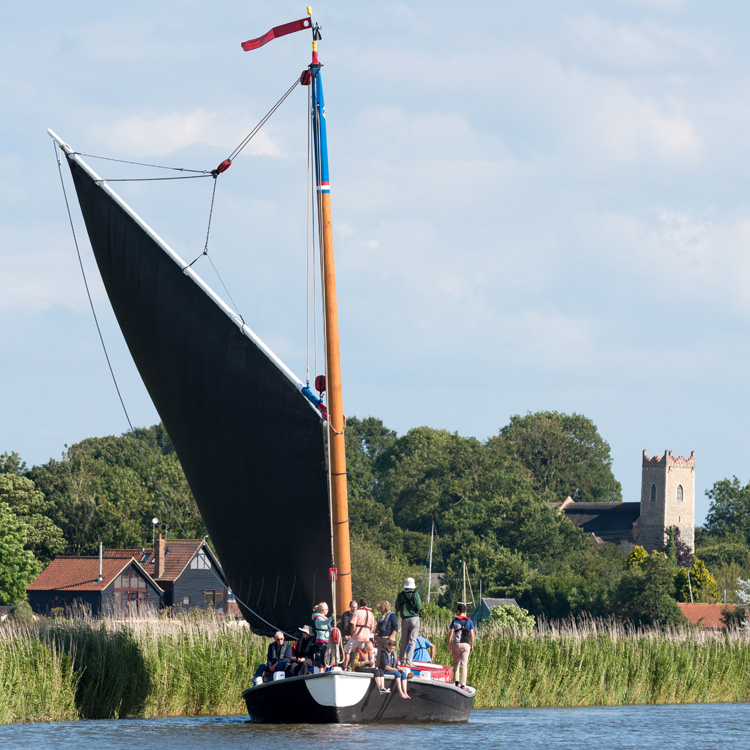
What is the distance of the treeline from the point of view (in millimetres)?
75125

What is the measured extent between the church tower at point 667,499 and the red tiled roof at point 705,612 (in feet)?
182

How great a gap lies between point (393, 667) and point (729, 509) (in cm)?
11026

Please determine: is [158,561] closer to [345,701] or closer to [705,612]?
[705,612]

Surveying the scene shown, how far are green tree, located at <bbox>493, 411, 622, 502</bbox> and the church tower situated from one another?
6.73 meters

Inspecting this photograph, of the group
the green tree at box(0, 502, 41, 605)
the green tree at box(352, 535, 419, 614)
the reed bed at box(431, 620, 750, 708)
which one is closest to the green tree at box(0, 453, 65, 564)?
the green tree at box(0, 502, 41, 605)

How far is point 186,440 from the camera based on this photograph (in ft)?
70.6

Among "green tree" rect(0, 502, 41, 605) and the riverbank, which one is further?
"green tree" rect(0, 502, 41, 605)

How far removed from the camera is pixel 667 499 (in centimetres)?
13038

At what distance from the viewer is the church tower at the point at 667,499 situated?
130m

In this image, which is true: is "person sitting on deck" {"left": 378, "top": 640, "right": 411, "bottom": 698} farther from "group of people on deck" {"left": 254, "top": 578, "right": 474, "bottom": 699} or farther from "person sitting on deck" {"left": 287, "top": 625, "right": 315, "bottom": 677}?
"person sitting on deck" {"left": 287, "top": 625, "right": 315, "bottom": 677}

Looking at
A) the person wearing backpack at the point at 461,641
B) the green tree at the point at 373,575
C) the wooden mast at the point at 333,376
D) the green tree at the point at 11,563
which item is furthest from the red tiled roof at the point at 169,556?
the wooden mast at the point at 333,376

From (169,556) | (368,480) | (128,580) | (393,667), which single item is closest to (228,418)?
(393,667)

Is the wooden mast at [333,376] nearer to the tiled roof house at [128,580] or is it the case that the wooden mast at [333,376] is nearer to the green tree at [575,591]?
the tiled roof house at [128,580]

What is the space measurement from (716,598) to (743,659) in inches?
2280
